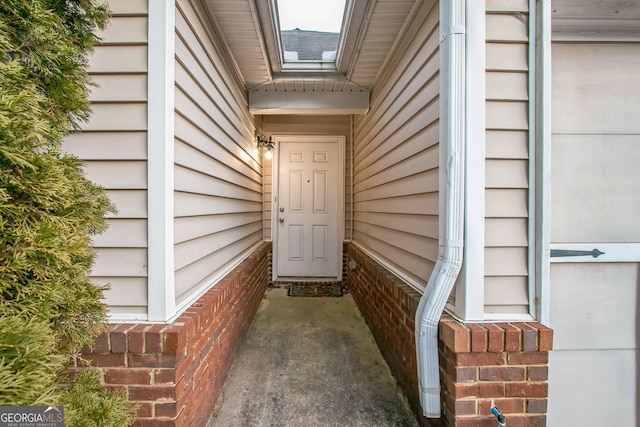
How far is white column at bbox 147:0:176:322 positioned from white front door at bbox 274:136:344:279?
2.41m

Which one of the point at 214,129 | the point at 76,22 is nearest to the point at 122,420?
the point at 76,22

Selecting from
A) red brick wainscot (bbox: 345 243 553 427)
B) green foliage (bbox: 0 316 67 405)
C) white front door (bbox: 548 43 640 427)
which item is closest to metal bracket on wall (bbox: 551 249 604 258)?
white front door (bbox: 548 43 640 427)

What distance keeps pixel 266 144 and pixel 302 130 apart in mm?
552

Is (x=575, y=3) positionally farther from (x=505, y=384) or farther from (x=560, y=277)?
(x=505, y=384)

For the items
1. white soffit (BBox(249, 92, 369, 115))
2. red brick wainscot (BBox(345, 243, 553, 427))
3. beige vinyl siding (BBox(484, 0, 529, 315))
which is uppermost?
white soffit (BBox(249, 92, 369, 115))

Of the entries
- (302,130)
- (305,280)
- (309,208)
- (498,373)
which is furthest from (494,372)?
(302,130)

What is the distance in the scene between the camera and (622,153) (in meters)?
1.37

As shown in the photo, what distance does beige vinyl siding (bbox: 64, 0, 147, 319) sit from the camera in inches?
43.3

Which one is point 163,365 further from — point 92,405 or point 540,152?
point 540,152

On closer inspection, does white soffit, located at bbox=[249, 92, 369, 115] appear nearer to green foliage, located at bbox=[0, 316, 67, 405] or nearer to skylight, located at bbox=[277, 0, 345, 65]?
skylight, located at bbox=[277, 0, 345, 65]

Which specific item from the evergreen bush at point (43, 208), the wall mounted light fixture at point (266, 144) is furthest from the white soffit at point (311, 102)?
the evergreen bush at point (43, 208)

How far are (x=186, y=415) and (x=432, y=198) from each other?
1536mm

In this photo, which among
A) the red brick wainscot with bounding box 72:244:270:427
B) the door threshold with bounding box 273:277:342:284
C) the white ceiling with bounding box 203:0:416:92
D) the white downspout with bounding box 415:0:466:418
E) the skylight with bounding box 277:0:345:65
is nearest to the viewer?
the red brick wainscot with bounding box 72:244:270:427

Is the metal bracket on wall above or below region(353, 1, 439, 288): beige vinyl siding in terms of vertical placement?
below
